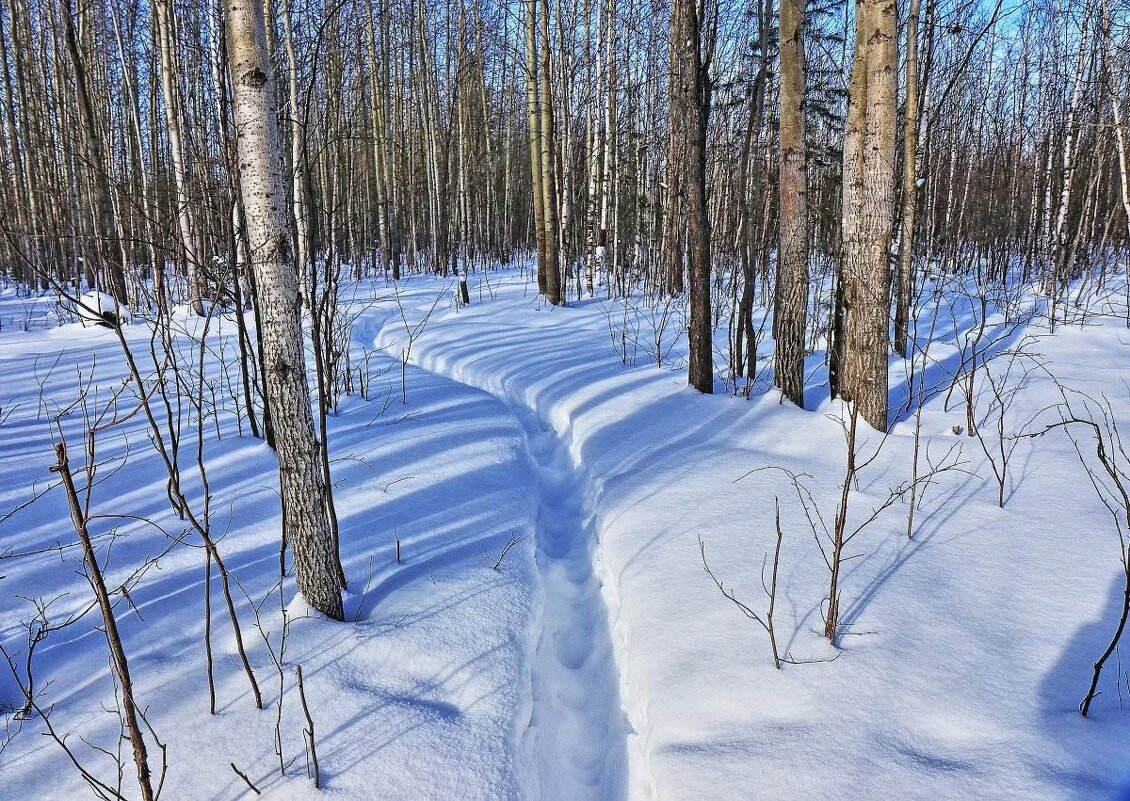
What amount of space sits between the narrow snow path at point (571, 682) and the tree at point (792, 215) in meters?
2.27

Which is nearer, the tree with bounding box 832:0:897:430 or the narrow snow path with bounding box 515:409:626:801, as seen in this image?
the narrow snow path with bounding box 515:409:626:801

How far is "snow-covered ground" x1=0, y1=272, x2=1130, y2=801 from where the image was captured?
1.73m

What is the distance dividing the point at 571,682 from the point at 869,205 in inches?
136

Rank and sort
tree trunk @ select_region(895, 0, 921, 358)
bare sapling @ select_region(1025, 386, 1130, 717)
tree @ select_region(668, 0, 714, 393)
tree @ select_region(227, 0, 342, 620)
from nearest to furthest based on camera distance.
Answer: bare sapling @ select_region(1025, 386, 1130, 717) < tree @ select_region(227, 0, 342, 620) < tree @ select_region(668, 0, 714, 393) < tree trunk @ select_region(895, 0, 921, 358)

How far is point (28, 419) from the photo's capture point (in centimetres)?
453

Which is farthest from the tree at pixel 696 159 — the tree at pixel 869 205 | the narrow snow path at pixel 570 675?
the narrow snow path at pixel 570 675

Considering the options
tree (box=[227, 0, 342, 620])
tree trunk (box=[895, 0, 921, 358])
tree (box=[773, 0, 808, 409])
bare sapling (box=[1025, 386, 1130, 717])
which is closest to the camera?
bare sapling (box=[1025, 386, 1130, 717])

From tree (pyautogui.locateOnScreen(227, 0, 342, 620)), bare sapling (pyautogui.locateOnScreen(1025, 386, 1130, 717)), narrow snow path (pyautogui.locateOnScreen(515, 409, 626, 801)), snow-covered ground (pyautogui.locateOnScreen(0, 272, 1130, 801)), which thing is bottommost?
narrow snow path (pyautogui.locateOnScreen(515, 409, 626, 801))

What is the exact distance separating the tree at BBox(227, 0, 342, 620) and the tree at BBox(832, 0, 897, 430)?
3.13 metres

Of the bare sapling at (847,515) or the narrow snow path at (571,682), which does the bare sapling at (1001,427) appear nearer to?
the bare sapling at (847,515)

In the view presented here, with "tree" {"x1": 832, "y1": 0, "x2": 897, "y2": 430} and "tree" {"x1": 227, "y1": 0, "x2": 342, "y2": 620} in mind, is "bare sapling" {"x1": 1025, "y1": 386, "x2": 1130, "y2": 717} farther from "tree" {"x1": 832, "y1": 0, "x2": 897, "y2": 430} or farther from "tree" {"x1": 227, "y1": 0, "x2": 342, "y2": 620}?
"tree" {"x1": 227, "y1": 0, "x2": 342, "y2": 620}

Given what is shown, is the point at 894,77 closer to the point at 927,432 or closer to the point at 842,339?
the point at 842,339

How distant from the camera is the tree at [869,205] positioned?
12.6ft

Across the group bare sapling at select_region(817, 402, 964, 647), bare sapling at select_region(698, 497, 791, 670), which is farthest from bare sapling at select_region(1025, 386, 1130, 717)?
bare sapling at select_region(698, 497, 791, 670)
